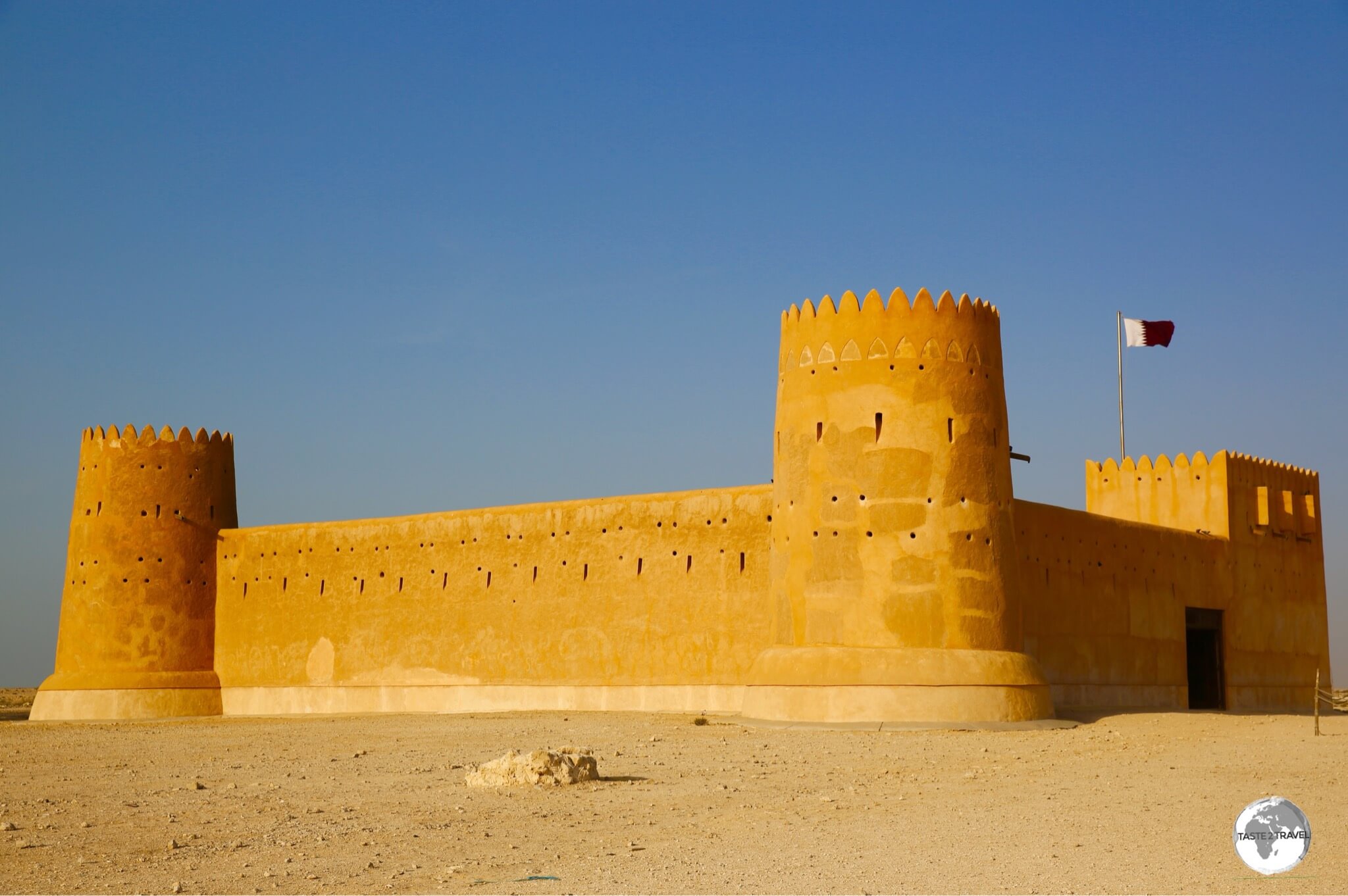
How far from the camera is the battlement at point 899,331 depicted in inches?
752

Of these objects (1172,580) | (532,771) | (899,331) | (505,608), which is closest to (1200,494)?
(1172,580)

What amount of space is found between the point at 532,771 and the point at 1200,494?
1832 cm

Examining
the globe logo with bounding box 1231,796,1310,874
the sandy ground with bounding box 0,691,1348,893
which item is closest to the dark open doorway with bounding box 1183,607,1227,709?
the sandy ground with bounding box 0,691,1348,893

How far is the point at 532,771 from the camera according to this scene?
11828 millimetres

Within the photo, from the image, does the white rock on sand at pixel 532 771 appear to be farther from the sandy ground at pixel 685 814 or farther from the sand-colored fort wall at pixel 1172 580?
the sand-colored fort wall at pixel 1172 580

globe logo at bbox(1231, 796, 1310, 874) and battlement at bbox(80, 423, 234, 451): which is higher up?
battlement at bbox(80, 423, 234, 451)

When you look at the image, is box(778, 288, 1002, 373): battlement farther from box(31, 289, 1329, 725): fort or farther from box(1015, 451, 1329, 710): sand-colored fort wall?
box(1015, 451, 1329, 710): sand-colored fort wall

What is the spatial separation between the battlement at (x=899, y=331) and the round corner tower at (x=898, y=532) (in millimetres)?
19

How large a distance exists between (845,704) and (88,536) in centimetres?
1719

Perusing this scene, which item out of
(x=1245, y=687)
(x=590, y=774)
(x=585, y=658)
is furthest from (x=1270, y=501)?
(x=590, y=774)

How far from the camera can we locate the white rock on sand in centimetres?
1177

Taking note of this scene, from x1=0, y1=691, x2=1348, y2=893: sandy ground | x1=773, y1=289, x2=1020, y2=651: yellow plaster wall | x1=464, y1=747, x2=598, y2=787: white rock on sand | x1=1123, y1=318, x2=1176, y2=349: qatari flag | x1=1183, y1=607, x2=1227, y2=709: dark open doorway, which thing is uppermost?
x1=1123, y1=318, x2=1176, y2=349: qatari flag

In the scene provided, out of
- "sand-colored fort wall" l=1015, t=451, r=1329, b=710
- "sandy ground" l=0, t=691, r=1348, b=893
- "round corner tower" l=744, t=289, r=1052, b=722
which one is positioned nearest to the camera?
"sandy ground" l=0, t=691, r=1348, b=893

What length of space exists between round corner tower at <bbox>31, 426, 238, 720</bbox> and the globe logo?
22.4 metres
